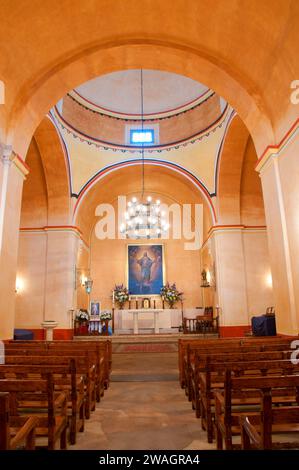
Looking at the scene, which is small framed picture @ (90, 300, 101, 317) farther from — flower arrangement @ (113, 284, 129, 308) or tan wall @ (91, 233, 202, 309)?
flower arrangement @ (113, 284, 129, 308)

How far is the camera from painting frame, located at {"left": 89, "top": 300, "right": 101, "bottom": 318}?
1638 cm

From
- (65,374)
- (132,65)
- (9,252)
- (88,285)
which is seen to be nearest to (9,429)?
(65,374)

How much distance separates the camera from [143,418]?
160 inches

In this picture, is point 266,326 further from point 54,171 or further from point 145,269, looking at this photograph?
point 54,171

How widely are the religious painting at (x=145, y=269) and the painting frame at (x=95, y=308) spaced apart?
1.73m

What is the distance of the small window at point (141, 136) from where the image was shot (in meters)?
15.0

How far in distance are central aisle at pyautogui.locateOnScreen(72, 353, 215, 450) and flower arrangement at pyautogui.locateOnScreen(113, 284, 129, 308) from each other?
9.27 meters

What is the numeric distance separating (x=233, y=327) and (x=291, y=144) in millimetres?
7746

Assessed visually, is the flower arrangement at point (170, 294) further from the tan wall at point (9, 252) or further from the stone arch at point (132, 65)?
the tan wall at point (9, 252)

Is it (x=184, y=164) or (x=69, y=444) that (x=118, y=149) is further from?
(x=69, y=444)

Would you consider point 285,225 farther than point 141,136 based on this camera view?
No

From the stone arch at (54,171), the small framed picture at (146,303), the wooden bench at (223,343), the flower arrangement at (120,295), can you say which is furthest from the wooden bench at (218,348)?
the small framed picture at (146,303)

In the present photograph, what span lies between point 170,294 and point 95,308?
378cm

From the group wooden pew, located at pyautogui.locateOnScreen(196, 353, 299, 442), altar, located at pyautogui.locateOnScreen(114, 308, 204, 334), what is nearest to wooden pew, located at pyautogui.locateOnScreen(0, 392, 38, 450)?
wooden pew, located at pyautogui.locateOnScreen(196, 353, 299, 442)
